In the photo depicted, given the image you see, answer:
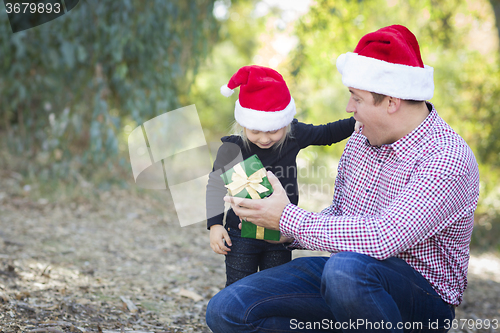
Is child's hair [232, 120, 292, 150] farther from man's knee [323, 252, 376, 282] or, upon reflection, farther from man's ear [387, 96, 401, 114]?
man's knee [323, 252, 376, 282]

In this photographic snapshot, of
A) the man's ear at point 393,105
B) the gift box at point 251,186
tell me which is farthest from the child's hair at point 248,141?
the man's ear at point 393,105

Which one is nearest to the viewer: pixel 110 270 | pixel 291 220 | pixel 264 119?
pixel 291 220

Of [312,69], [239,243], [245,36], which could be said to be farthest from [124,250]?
[245,36]

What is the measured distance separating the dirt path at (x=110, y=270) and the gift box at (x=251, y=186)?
60 centimetres

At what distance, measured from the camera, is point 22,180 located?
3740 mm

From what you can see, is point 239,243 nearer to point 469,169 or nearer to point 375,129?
point 375,129

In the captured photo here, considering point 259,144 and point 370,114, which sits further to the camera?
point 259,144

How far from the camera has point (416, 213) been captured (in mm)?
1244

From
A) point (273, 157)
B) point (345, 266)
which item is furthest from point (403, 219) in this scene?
point (273, 157)

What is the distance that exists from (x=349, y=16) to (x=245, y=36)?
20.0 feet

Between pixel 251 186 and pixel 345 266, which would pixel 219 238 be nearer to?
pixel 251 186

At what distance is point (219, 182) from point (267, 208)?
0.39 meters

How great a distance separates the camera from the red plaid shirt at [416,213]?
49.5 inches

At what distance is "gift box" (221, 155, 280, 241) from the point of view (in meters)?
1.52
